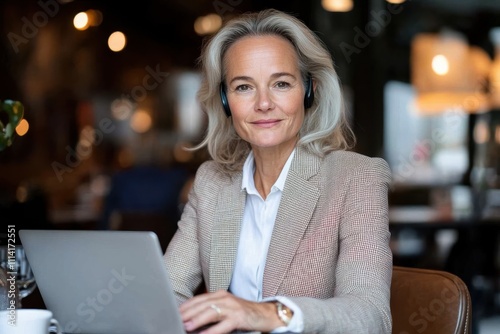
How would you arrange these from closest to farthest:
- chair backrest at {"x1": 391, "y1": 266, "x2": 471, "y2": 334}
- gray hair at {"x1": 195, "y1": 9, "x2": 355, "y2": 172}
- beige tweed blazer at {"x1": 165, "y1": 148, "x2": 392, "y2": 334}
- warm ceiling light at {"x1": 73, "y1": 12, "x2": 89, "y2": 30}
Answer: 1. beige tweed blazer at {"x1": 165, "y1": 148, "x2": 392, "y2": 334}
2. chair backrest at {"x1": 391, "y1": 266, "x2": 471, "y2": 334}
3. gray hair at {"x1": 195, "y1": 9, "x2": 355, "y2": 172}
4. warm ceiling light at {"x1": 73, "y1": 12, "x2": 89, "y2": 30}

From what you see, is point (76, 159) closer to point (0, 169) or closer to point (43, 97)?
point (43, 97)

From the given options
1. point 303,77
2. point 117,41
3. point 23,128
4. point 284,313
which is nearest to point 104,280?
point 284,313

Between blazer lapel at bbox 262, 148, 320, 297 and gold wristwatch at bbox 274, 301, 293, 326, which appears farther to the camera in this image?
blazer lapel at bbox 262, 148, 320, 297

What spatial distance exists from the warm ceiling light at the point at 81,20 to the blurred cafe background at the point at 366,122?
17mm

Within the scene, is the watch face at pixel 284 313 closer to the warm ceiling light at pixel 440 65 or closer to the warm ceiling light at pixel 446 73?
the warm ceiling light at pixel 446 73

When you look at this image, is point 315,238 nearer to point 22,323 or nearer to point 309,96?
point 309,96

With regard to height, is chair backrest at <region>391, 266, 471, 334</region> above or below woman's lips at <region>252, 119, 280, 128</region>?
below

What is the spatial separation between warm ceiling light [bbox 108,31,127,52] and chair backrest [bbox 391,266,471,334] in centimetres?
752

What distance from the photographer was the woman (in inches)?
77.5

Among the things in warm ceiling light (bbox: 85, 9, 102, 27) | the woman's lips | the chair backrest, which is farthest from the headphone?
warm ceiling light (bbox: 85, 9, 102, 27)

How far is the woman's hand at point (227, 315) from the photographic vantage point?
1.47 m

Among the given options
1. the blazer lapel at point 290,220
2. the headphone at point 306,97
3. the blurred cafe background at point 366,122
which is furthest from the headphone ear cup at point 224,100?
the blurred cafe background at point 366,122

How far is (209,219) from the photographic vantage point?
2.23m

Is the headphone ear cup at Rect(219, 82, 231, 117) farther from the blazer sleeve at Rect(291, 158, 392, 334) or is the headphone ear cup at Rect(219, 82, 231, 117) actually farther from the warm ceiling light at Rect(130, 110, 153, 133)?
the warm ceiling light at Rect(130, 110, 153, 133)
